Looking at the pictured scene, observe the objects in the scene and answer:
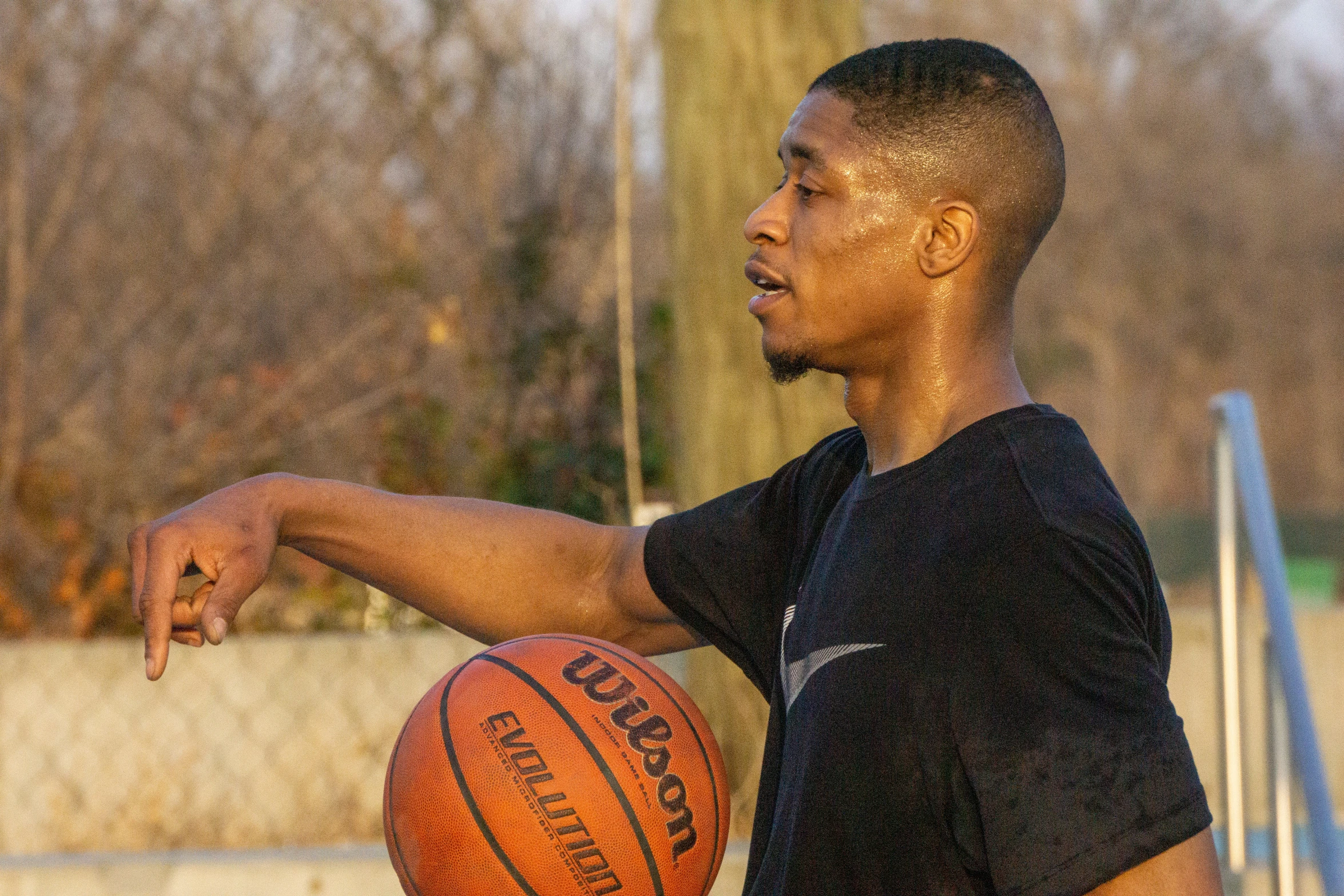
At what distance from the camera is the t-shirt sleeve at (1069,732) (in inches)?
54.2

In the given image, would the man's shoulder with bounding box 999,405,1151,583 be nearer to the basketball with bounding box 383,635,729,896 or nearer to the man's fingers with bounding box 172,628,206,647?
the basketball with bounding box 383,635,729,896

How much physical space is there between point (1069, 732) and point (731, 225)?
2893 millimetres

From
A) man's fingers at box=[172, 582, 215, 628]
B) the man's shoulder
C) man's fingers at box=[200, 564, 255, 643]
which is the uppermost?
the man's shoulder

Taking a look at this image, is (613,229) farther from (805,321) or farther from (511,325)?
(805,321)

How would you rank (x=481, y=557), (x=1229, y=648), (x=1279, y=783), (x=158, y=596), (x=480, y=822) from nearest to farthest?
1. (x=158, y=596)
2. (x=480, y=822)
3. (x=481, y=557)
4. (x=1279, y=783)
5. (x=1229, y=648)

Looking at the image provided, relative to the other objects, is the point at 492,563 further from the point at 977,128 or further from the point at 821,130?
the point at 977,128

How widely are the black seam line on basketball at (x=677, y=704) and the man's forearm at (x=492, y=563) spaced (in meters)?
0.13

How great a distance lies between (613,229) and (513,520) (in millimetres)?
4943

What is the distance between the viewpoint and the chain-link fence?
17.1 feet

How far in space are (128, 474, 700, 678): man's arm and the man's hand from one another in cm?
9

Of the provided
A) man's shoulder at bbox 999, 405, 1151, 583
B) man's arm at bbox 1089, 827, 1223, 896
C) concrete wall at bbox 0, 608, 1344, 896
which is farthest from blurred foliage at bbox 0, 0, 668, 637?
man's arm at bbox 1089, 827, 1223, 896

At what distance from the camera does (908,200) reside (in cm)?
175

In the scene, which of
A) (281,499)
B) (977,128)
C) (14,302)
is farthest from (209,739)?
(977,128)

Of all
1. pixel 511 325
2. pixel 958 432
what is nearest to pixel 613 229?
pixel 511 325
